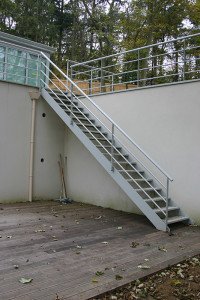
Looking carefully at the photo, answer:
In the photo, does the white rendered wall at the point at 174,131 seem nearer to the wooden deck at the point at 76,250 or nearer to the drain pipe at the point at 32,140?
the wooden deck at the point at 76,250

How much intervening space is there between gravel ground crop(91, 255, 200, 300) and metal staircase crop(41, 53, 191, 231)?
2.04 metres

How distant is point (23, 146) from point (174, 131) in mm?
4046

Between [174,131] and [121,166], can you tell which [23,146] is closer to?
[121,166]

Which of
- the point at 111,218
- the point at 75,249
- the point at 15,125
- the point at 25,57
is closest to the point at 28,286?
the point at 75,249

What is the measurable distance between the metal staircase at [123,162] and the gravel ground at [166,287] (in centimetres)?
204

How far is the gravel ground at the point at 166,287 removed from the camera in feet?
11.1

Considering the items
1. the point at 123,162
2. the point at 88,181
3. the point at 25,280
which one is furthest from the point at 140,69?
the point at 25,280

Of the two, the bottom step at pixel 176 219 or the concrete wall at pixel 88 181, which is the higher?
the concrete wall at pixel 88 181

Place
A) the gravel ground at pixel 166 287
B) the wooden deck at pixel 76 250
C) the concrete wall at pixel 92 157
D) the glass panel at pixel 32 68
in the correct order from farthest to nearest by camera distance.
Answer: the glass panel at pixel 32 68, the concrete wall at pixel 92 157, the wooden deck at pixel 76 250, the gravel ground at pixel 166 287

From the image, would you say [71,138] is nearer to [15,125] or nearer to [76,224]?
[15,125]

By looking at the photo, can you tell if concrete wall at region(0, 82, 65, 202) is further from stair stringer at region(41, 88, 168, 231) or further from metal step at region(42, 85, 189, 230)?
stair stringer at region(41, 88, 168, 231)

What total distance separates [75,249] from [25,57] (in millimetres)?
7103

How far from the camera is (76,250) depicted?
4.76 metres

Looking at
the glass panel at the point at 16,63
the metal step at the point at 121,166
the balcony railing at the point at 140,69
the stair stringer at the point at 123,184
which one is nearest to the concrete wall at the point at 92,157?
the metal step at the point at 121,166
